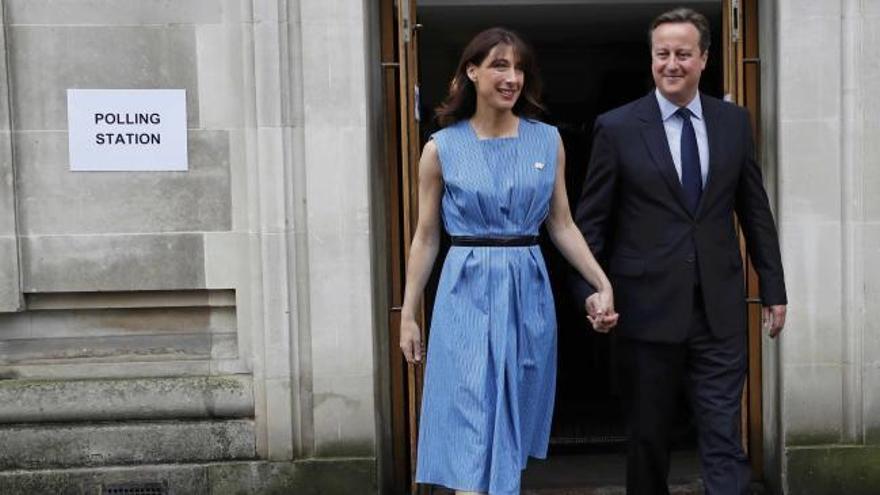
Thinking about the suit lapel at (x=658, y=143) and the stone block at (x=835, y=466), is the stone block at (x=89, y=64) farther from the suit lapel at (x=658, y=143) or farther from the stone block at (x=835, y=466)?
the stone block at (x=835, y=466)

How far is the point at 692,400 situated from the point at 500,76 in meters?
1.40

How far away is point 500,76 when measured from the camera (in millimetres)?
3760

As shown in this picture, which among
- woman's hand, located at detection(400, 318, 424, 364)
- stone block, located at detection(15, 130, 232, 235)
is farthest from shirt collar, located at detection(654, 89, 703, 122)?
stone block, located at detection(15, 130, 232, 235)

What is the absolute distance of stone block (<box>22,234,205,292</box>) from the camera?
540 centimetres

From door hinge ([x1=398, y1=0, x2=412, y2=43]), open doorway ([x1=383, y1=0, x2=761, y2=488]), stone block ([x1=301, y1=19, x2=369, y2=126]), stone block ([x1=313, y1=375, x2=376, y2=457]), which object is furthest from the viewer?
open doorway ([x1=383, y1=0, x2=761, y2=488])

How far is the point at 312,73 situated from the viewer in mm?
5238

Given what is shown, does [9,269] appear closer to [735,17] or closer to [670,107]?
[670,107]

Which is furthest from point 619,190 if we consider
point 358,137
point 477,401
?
point 358,137

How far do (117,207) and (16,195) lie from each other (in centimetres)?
48

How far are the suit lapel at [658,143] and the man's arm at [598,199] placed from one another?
14cm

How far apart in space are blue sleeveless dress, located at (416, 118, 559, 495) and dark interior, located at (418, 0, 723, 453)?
81.7 inches

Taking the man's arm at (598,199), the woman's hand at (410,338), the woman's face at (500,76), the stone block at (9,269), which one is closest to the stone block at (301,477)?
the stone block at (9,269)

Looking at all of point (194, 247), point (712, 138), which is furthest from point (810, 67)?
point (194, 247)

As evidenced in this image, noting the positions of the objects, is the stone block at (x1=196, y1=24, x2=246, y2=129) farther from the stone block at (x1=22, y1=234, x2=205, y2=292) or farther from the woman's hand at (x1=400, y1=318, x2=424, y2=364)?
the woman's hand at (x1=400, y1=318, x2=424, y2=364)
